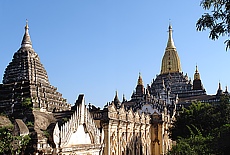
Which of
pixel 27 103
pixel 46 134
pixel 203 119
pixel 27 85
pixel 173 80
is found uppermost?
pixel 173 80

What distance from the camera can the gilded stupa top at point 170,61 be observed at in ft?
277

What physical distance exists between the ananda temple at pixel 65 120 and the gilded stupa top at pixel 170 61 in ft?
109

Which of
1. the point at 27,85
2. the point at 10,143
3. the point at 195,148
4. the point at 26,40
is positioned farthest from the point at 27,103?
the point at 195,148

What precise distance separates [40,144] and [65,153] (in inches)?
113

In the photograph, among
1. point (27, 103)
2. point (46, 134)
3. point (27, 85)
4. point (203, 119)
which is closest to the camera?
point (46, 134)

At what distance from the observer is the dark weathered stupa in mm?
26562

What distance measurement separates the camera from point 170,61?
85.0 m

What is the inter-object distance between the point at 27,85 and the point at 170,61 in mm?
61472

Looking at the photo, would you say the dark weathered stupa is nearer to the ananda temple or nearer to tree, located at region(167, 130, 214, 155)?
the ananda temple

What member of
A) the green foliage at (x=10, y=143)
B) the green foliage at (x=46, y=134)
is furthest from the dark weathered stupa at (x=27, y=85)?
the green foliage at (x=10, y=143)

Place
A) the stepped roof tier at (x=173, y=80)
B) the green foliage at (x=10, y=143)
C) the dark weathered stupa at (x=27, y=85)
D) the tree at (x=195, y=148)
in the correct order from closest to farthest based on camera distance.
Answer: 1. the green foliage at (x=10, y=143)
2. the tree at (x=195, y=148)
3. the dark weathered stupa at (x=27, y=85)
4. the stepped roof tier at (x=173, y=80)

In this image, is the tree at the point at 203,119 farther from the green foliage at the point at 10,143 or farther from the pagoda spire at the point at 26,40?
the green foliage at the point at 10,143

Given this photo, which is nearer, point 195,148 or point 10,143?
point 10,143

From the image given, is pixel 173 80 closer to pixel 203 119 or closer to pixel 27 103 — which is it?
pixel 203 119
